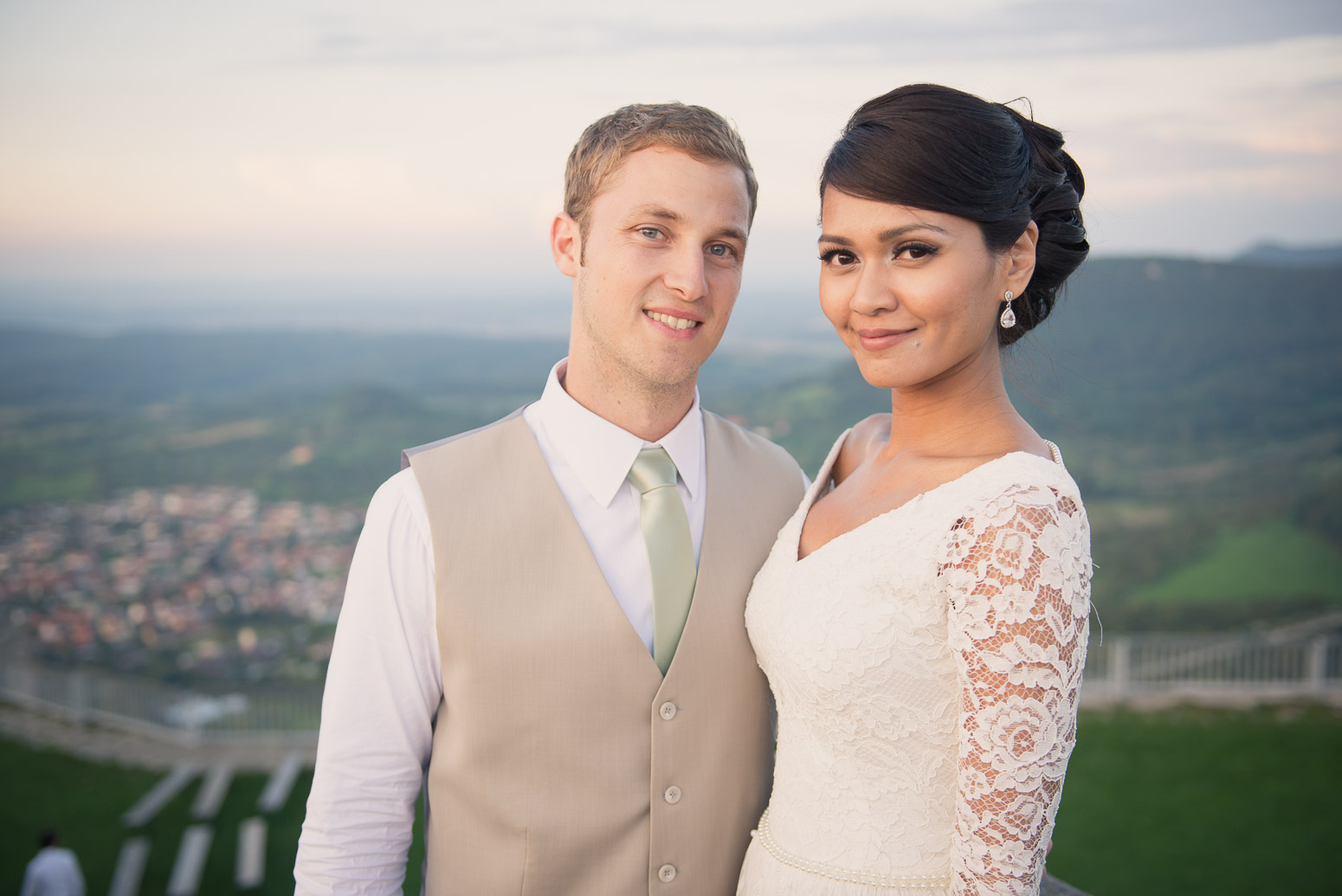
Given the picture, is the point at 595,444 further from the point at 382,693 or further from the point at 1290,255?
the point at 1290,255

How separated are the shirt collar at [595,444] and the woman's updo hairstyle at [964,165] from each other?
0.64 m

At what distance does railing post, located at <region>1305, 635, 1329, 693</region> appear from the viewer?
12859 mm

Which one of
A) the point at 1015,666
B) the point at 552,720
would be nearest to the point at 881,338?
the point at 1015,666

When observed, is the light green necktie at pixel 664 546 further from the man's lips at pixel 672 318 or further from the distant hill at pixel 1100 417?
the distant hill at pixel 1100 417

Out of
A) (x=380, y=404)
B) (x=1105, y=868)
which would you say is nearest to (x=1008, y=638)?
(x=1105, y=868)

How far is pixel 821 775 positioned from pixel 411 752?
0.82 meters

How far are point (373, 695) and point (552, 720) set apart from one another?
0.35 metres

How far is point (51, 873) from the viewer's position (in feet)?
25.0

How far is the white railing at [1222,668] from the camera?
42.6 ft

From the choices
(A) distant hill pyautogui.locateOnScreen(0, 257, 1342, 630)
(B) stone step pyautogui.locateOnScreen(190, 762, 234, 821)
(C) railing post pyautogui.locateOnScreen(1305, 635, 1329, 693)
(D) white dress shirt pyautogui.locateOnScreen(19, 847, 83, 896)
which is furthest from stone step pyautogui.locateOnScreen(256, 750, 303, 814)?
(C) railing post pyautogui.locateOnScreen(1305, 635, 1329, 693)

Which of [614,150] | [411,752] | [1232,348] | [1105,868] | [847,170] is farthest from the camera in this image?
[1232,348]

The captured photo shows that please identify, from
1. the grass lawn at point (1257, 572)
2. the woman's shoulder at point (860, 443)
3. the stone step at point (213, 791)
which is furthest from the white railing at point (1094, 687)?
the woman's shoulder at point (860, 443)

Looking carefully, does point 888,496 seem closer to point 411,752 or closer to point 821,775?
point 821,775

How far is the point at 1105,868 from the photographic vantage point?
1184 cm
